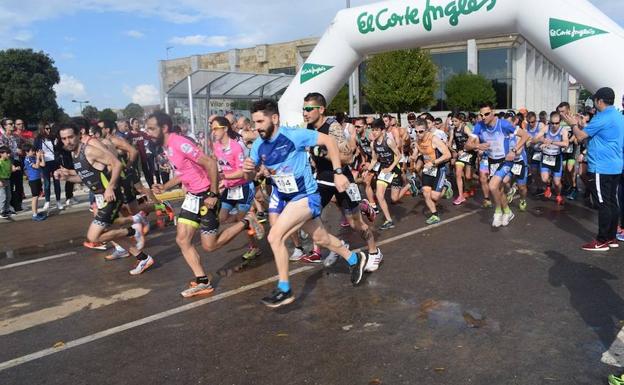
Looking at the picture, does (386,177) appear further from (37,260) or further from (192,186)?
(37,260)

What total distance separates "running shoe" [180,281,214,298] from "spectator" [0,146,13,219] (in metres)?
6.86

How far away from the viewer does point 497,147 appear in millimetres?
7723

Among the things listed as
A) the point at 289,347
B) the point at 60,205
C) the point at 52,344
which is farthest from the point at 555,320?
the point at 60,205

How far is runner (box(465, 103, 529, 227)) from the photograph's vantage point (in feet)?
24.2

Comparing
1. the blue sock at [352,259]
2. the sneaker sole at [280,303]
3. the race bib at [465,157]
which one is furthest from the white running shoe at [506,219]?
the sneaker sole at [280,303]

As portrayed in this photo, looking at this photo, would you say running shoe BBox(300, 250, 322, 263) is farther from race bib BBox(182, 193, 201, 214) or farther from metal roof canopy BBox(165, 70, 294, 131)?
metal roof canopy BBox(165, 70, 294, 131)

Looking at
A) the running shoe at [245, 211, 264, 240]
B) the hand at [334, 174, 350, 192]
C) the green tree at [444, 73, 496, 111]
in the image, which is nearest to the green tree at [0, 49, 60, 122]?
the green tree at [444, 73, 496, 111]

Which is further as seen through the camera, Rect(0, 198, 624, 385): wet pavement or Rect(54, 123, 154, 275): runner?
Rect(54, 123, 154, 275): runner

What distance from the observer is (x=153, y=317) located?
449 cm

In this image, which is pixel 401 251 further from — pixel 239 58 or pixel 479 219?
pixel 239 58

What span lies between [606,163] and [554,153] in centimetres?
365

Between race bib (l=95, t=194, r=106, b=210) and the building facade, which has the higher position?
the building facade

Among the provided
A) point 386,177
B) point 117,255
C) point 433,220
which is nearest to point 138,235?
point 117,255

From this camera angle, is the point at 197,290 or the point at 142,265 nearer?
the point at 197,290
